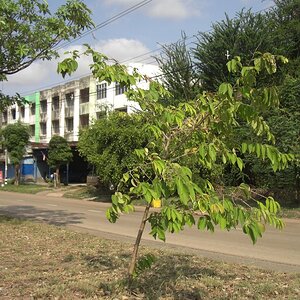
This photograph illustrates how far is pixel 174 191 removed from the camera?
414 cm

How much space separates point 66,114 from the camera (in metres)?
61.1

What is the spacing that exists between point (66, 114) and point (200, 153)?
5788cm

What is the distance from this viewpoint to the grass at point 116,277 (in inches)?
228

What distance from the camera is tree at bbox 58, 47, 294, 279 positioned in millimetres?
4168

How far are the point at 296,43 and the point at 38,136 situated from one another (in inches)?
1794

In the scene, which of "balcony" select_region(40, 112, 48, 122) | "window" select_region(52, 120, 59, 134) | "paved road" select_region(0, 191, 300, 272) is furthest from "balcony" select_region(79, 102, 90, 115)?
"paved road" select_region(0, 191, 300, 272)

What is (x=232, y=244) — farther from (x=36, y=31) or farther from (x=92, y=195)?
(x=92, y=195)

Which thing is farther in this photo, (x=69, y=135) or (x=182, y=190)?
(x=69, y=135)

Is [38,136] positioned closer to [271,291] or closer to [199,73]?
→ [199,73]

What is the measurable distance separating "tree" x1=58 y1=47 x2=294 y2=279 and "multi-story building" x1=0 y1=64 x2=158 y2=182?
42985mm

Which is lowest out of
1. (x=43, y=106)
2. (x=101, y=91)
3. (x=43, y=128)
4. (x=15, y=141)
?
(x=15, y=141)

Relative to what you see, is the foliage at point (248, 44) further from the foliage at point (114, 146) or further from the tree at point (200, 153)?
the tree at point (200, 153)

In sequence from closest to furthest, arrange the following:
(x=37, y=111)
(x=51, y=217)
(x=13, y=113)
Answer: (x=51, y=217), (x=37, y=111), (x=13, y=113)

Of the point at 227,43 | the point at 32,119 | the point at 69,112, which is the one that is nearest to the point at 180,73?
the point at 227,43
